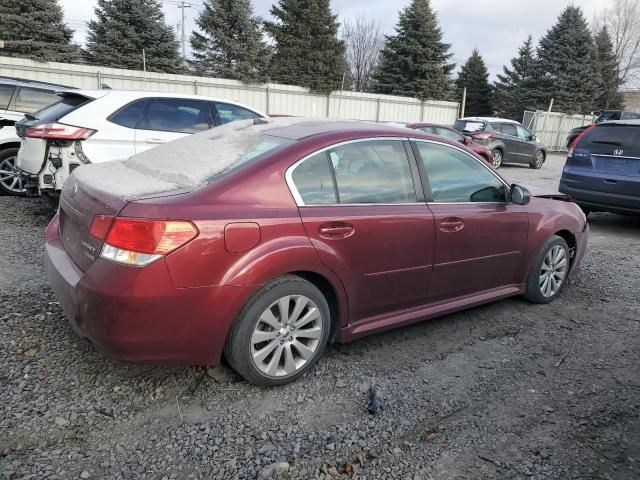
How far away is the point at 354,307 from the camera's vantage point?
328 centimetres

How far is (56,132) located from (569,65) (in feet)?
133

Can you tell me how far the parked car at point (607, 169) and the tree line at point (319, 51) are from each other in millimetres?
19226

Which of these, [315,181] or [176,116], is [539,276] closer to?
[315,181]

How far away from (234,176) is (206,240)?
17.9 inches

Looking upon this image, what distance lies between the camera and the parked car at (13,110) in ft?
22.9

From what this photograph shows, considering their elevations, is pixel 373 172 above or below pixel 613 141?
below

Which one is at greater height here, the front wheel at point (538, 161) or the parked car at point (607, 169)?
the parked car at point (607, 169)

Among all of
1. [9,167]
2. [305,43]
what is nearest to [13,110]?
[9,167]

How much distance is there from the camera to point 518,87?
41.2 m

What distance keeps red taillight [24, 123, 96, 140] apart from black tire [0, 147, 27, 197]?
163cm

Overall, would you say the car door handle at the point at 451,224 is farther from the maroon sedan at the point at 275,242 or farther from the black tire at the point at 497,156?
the black tire at the point at 497,156

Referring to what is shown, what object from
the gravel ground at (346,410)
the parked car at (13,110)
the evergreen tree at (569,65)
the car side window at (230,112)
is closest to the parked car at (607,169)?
the gravel ground at (346,410)

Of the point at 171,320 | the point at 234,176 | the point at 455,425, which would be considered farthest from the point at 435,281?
the point at 171,320

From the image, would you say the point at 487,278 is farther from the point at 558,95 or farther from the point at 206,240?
the point at 558,95
